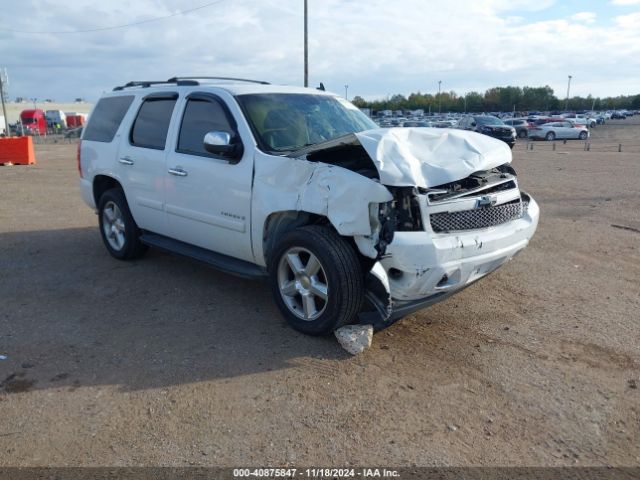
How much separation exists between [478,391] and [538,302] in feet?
5.94

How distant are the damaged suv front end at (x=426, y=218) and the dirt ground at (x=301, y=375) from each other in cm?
54

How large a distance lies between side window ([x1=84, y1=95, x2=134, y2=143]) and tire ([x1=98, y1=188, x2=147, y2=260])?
675 mm

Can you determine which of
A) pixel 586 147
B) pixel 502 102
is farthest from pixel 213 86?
pixel 502 102

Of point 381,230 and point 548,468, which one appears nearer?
point 548,468

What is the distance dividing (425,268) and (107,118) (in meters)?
4.51

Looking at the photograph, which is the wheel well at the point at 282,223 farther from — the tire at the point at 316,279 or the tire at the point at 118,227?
the tire at the point at 118,227

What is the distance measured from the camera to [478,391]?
343 cm

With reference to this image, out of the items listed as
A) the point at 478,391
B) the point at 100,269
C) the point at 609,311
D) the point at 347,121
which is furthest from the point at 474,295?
the point at 100,269

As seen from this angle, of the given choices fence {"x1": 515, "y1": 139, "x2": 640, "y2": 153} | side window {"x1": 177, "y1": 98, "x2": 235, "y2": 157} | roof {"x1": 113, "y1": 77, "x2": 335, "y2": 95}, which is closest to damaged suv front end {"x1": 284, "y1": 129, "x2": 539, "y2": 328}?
side window {"x1": 177, "y1": 98, "x2": 235, "y2": 157}

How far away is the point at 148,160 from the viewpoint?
5461 mm

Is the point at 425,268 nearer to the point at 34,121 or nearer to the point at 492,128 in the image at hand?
the point at 492,128

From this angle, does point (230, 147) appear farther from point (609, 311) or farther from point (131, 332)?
point (609, 311)

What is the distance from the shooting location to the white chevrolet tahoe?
12.1 feet

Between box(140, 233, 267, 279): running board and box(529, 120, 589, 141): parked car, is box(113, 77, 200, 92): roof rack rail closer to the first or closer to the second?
box(140, 233, 267, 279): running board
